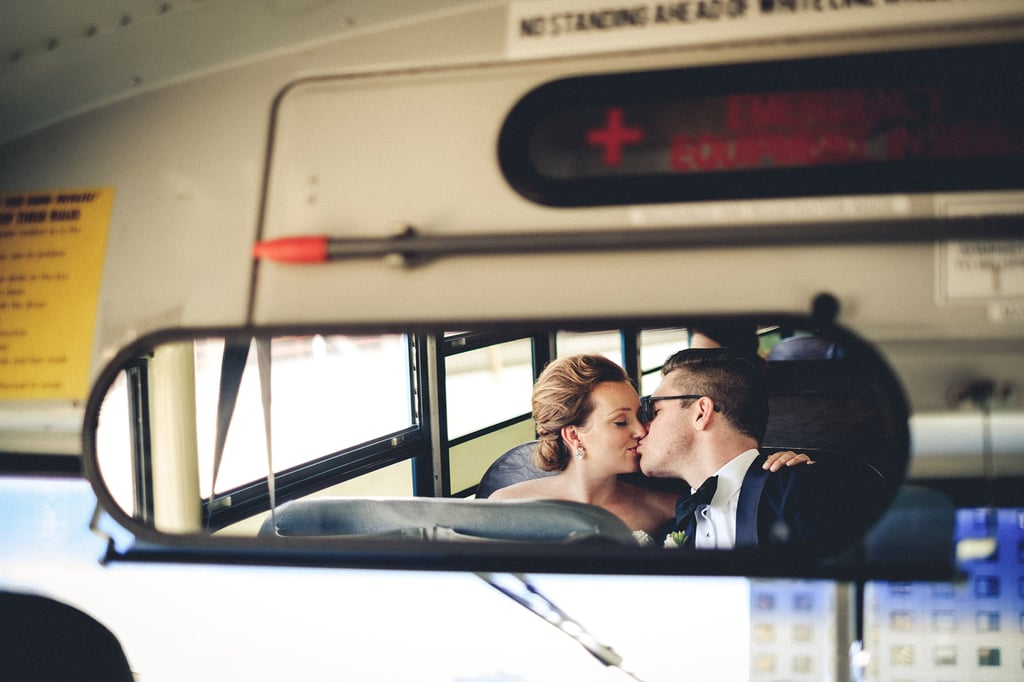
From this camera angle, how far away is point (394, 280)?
115 centimetres

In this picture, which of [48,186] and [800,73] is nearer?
[800,73]

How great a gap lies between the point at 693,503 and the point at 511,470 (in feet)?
3.08

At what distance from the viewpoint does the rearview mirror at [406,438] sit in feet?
3.84

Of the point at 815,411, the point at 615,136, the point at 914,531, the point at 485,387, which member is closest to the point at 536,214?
the point at 615,136

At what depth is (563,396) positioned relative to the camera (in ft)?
10.2

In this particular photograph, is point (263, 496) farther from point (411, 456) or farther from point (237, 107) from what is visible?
point (237, 107)

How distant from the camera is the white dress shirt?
93.1 inches

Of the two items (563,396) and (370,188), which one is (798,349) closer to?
(563,396)

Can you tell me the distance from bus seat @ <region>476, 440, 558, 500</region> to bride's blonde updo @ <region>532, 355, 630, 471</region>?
66 millimetres

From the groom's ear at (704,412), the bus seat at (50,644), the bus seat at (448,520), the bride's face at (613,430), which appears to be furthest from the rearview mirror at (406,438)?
the bus seat at (50,644)

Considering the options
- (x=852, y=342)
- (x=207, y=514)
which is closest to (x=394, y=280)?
(x=852, y=342)

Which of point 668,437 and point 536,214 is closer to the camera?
point 536,214

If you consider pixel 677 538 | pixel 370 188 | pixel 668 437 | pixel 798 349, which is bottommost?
pixel 677 538

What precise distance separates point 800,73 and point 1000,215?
0.35 metres
